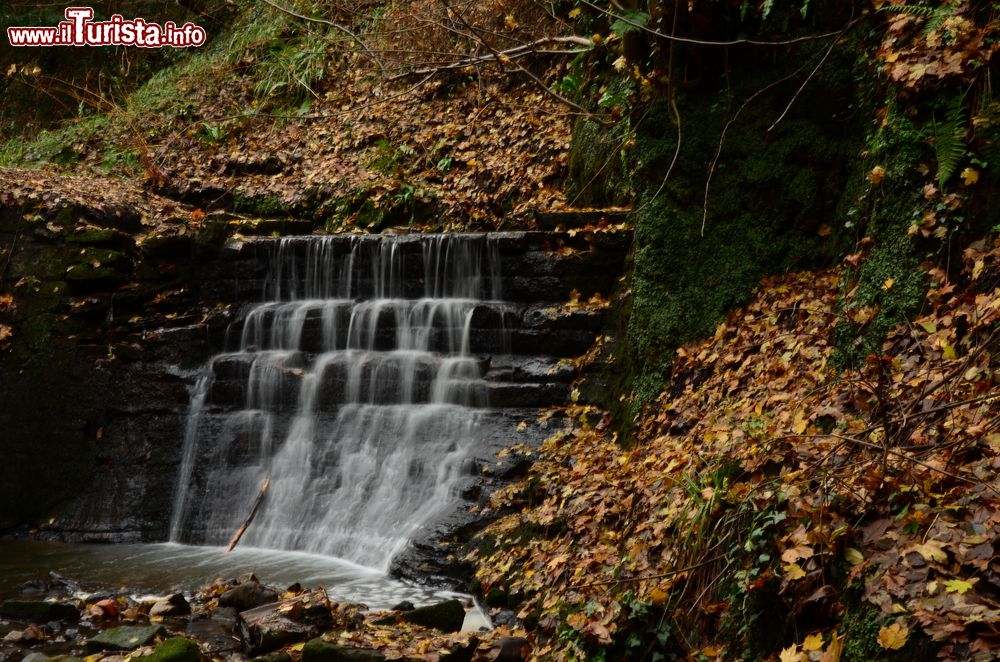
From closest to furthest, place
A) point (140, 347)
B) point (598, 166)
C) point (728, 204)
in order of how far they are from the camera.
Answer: point (728, 204) → point (598, 166) → point (140, 347)

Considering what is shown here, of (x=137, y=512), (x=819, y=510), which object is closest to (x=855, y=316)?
(x=819, y=510)

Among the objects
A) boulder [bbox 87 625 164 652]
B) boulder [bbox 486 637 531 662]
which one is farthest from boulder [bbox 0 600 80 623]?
boulder [bbox 486 637 531 662]

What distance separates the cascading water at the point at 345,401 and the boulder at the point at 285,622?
1.71m

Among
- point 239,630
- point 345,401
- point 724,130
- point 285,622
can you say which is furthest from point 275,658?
point 724,130

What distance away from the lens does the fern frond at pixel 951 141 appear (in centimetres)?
479

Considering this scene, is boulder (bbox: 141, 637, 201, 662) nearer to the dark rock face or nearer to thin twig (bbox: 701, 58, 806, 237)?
the dark rock face

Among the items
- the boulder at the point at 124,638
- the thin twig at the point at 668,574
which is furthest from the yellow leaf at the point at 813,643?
the boulder at the point at 124,638

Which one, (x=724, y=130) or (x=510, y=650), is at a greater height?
(x=724, y=130)

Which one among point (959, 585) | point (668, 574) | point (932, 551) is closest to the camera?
point (959, 585)

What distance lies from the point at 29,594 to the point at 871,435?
7223 mm

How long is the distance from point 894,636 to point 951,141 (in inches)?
120

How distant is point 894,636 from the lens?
314 centimetres

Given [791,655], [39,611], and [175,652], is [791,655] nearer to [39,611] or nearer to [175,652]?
[175,652]

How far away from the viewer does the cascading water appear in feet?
28.5
